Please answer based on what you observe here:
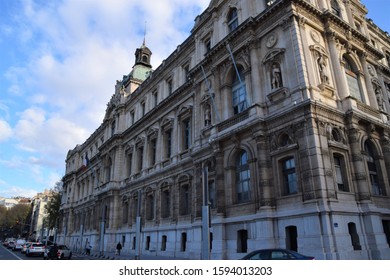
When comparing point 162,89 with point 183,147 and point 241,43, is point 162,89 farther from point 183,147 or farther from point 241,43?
point 241,43

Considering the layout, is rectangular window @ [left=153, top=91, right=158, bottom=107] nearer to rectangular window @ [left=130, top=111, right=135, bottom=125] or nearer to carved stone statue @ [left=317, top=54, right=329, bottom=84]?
rectangular window @ [left=130, top=111, right=135, bottom=125]

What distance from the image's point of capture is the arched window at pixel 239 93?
24.2 meters

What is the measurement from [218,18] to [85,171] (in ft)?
138

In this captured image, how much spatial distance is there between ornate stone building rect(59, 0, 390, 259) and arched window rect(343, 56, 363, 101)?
14cm

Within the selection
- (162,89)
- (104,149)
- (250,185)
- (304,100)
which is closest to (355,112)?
(304,100)

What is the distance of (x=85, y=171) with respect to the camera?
60.5 m

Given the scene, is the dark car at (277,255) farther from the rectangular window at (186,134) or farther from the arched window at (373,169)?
the rectangular window at (186,134)

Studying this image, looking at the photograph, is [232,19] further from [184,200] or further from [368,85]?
[184,200]

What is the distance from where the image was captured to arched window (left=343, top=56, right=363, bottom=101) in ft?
78.5

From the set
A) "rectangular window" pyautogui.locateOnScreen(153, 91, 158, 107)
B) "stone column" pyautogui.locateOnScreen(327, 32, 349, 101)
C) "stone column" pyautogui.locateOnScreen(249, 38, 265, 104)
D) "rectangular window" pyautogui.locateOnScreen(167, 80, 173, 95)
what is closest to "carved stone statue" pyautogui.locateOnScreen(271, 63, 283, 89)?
"stone column" pyautogui.locateOnScreen(249, 38, 265, 104)

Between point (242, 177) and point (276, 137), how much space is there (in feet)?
12.9

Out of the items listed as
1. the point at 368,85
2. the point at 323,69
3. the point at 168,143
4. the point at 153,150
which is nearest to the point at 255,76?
the point at 323,69

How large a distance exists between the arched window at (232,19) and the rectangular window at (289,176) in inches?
500

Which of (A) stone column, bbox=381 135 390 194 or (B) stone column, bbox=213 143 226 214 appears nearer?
(A) stone column, bbox=381 135 390 194
